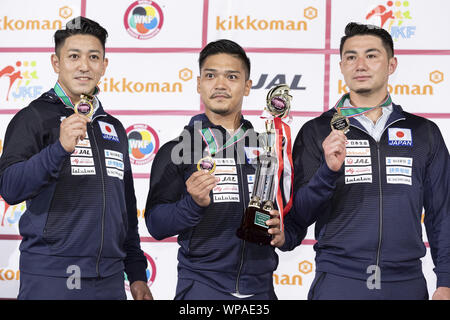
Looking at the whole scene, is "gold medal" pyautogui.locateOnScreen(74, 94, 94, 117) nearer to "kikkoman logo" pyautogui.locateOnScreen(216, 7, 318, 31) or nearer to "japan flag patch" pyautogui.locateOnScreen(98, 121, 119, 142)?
"japan flag patch" pyautogui.locateOnScreen(98, 121, 119, 142)

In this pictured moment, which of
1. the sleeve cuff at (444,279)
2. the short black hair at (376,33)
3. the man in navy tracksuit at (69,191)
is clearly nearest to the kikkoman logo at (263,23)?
the short black hair at (376,33)

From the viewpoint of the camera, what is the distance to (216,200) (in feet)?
7.28

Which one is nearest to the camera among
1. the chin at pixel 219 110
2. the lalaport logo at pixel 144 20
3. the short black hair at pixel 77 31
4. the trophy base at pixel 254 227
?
the trophy base at pixel 254 227

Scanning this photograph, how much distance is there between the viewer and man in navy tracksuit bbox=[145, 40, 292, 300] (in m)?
2.13

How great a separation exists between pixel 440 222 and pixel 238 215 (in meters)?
0.84

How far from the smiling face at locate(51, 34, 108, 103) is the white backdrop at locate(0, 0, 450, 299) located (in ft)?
2.00

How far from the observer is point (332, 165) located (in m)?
2.05

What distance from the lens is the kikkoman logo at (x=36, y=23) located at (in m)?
3.05

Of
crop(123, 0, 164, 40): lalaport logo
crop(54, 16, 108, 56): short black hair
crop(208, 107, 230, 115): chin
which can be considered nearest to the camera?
crop(208, 107, 230, 115): chin

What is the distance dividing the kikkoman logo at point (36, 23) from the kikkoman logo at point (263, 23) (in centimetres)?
87

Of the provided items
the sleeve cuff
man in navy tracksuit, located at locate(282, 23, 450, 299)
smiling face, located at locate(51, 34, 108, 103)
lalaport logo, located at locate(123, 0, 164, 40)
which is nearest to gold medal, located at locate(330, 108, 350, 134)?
man in navy tracksuit, located at locate(282, 23, 450, 299)

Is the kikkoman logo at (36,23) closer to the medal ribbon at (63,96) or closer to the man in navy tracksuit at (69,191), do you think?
the man in navy tracksuit at (69,191)

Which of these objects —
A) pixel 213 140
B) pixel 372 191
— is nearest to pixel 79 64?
pixel 213 140
